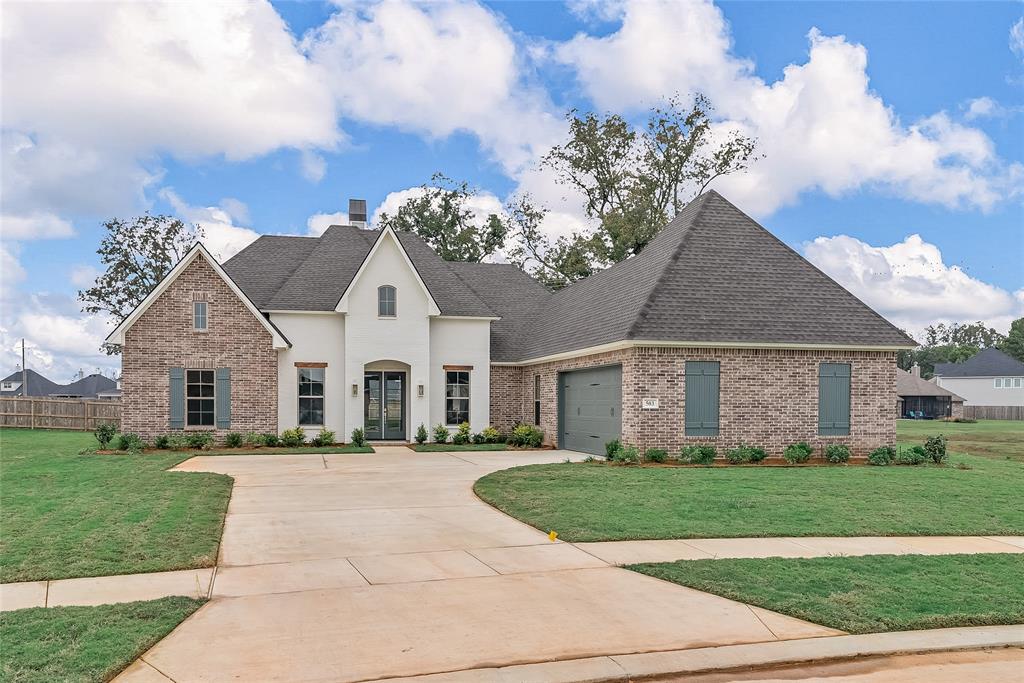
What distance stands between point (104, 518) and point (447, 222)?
37.4 meters

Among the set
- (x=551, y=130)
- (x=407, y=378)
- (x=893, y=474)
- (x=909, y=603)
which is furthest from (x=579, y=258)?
(x=909, y=603)

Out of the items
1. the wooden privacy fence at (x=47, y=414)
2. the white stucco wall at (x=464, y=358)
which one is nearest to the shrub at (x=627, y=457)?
the white stucco wall at (x=464, y=358)

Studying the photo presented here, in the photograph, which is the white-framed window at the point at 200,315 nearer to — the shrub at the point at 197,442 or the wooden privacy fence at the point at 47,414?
the shrub at the point at 197,442

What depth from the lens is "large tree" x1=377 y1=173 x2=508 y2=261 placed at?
47.1 metres

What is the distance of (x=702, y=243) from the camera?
75.5 feet

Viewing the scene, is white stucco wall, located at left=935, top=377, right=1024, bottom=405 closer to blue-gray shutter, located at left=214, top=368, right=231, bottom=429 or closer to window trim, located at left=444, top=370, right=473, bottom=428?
window trim, located at left=444, top=370, right=473, bottom=428

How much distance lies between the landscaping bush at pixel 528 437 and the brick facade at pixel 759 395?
5.01 metres

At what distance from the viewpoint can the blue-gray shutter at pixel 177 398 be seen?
24.8m

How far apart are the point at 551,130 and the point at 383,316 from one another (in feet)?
72.4

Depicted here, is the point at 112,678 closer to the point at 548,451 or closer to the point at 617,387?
the point at 617,387

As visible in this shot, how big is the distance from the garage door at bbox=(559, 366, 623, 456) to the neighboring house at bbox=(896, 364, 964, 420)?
57.8 metres

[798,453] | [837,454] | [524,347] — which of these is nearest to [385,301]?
[524,347]

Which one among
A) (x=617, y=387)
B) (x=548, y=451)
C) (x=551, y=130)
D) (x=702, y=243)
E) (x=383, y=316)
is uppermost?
(x=551, y=130)

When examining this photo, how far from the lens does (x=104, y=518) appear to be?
36.7ft
